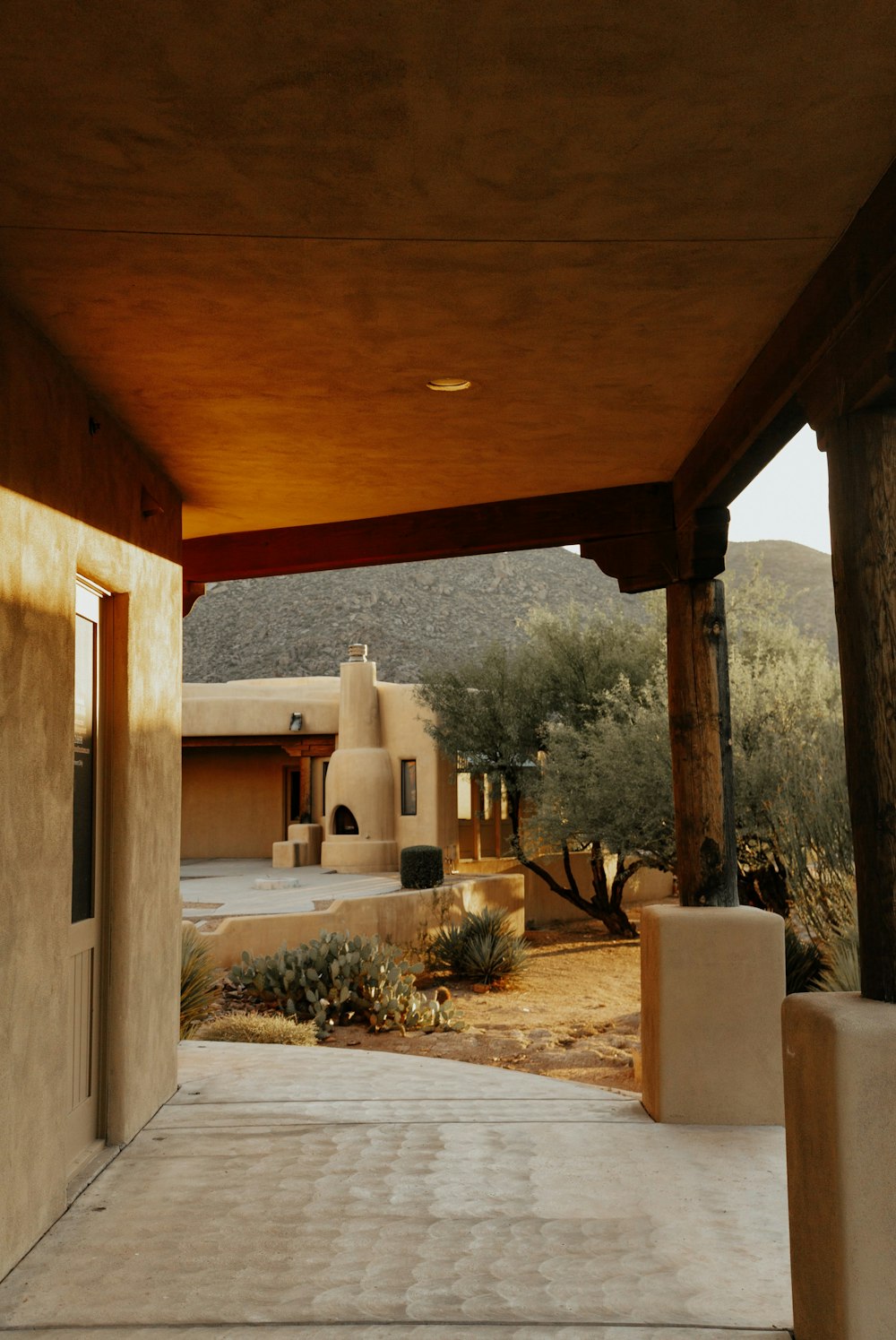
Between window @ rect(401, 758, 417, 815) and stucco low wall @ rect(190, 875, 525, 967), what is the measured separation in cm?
373

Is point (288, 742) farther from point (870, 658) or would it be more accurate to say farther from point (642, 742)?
point (870, 658)

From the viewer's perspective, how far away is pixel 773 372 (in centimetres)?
404

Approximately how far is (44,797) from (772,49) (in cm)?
313

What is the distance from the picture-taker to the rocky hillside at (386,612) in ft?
210

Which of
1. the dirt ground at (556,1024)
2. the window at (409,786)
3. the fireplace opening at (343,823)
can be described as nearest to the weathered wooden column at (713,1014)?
the dirt ground at (556,1024)

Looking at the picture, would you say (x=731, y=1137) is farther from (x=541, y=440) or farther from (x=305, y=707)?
(x=305, y=707)

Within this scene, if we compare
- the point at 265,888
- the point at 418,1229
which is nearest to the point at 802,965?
the point at 418,1229

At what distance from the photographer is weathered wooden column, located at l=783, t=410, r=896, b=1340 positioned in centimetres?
291

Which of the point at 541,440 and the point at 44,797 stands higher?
the point at 541,440

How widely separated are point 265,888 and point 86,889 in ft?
46.0

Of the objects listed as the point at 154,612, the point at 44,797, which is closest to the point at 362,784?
the point at 154,612

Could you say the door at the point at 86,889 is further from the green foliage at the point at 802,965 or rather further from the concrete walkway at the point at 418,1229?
the green foliage at the point at 802,965

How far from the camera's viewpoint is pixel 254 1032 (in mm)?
9039

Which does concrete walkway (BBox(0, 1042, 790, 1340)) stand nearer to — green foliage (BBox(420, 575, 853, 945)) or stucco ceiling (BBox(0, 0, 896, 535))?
stucco ceiling (BBox(0, 0, 896, 535))
